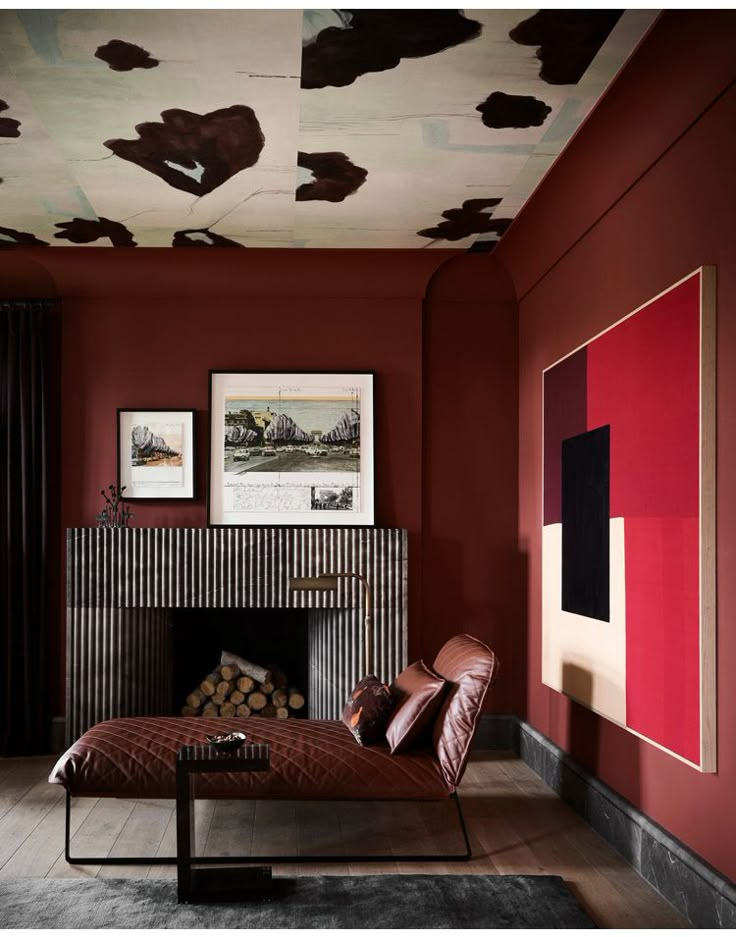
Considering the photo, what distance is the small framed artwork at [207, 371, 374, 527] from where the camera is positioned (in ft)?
18.6

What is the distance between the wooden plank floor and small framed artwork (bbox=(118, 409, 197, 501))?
178cm

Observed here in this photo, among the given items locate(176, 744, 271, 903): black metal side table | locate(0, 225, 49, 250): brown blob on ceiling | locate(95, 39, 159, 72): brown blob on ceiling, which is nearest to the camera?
locate(95, 39, 159, 72): brown blob on ceiling

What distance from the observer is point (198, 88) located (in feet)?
11.3

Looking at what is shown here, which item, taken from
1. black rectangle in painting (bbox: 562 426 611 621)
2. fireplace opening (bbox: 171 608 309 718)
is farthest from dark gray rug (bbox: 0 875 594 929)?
fireplace opening (bbox: 171 608 309 718)

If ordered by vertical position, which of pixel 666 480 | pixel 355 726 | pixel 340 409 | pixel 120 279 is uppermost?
pixel 120 279

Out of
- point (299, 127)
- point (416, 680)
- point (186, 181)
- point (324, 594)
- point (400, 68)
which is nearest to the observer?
point (400, 68)

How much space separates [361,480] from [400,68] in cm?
283

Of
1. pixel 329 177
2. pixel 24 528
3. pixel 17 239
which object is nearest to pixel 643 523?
pixel 329 177

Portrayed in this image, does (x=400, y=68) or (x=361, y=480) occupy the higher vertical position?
(x=400, y=68)

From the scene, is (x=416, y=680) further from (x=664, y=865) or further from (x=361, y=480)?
(x=361, y=480)

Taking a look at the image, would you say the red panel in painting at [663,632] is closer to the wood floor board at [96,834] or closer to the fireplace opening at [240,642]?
the wood floor board at [96,834]

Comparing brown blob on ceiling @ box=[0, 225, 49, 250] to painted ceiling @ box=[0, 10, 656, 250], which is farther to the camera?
brown blob on ceiling @ box=[0, 225, 49, 250]

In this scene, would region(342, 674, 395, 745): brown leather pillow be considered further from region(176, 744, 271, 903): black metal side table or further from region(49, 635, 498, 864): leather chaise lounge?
region(176, 744, 271, 903): black metal side table

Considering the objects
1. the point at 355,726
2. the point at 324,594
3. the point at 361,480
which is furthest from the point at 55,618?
the point at 355,726
